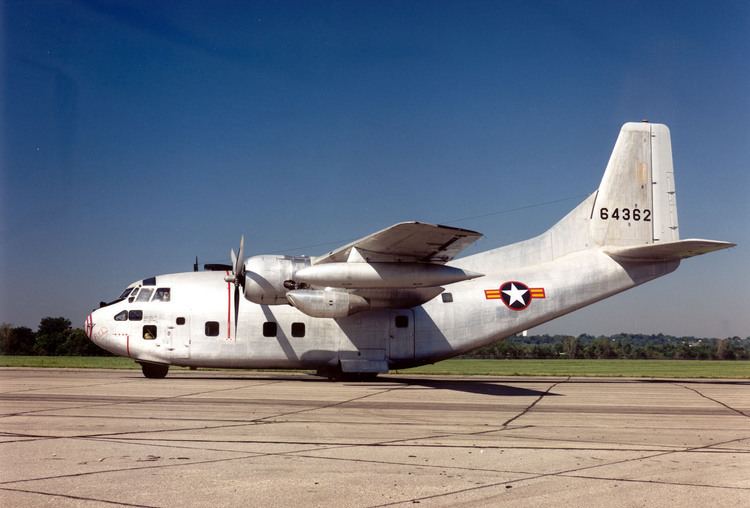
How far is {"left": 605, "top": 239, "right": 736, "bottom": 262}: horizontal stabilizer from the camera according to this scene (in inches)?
806


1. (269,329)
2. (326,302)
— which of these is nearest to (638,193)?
(326,302)

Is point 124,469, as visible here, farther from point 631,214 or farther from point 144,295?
point 631,214

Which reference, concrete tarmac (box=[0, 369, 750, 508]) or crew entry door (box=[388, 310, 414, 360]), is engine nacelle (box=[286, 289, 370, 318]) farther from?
concrete tarmac (box=[0, 369, 750, 508])

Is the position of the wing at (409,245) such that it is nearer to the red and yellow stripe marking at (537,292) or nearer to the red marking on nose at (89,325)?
the red and yellow stripe marking at (537,292)

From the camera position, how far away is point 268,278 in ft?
67.1

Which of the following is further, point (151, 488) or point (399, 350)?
point (399, 350)

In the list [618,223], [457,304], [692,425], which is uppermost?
[618,223]

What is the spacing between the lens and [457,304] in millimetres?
22734

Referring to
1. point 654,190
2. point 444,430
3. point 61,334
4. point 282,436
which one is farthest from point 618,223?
point 61,334

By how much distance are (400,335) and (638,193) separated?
31.3ft

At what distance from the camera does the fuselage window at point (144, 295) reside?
22.3m

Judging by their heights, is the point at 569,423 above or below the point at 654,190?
below

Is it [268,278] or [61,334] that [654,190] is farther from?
[61,334]

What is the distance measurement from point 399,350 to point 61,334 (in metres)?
41.0
